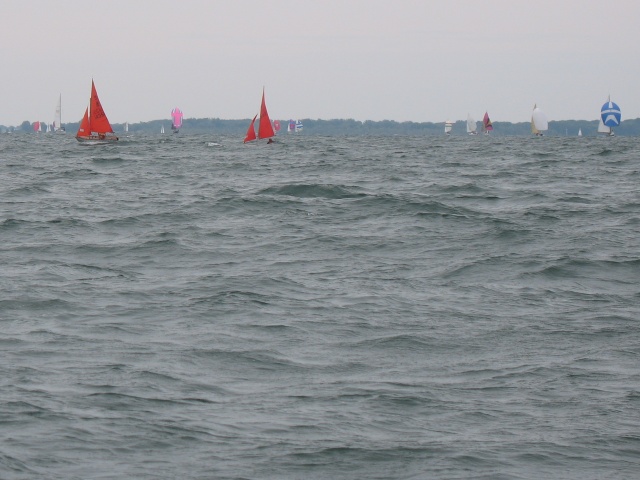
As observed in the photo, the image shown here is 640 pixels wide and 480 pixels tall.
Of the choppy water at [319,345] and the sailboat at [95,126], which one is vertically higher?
the sailboat at [95,126]

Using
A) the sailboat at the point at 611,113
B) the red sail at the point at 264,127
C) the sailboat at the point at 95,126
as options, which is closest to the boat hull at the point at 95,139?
the sailboat at the point at 95,126

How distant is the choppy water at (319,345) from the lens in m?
6.12

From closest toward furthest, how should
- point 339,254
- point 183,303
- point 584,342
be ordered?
point 584,342 < point 183,303 < point 339,254

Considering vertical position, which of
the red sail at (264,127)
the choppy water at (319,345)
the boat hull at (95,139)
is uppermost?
the red sail at (264,127)

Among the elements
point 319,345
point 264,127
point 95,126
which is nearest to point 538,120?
point 264,127

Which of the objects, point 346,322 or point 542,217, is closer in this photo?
point 346,322

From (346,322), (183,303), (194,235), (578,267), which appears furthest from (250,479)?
(194,235)

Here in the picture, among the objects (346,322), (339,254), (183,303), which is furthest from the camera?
(339,254)

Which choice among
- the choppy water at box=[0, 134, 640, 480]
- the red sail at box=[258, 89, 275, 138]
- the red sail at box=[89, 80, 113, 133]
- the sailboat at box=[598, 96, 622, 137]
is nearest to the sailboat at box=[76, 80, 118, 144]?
the red sail at box=[89, 80, 113, 133]

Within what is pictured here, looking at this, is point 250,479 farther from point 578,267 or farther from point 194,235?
point 194,235

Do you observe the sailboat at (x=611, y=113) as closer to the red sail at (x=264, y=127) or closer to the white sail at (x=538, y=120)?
the white sail at (x=538, y=120)

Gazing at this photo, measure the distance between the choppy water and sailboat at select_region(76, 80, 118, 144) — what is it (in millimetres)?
38061

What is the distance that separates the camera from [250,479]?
18.6 feet

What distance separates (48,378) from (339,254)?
736cm
